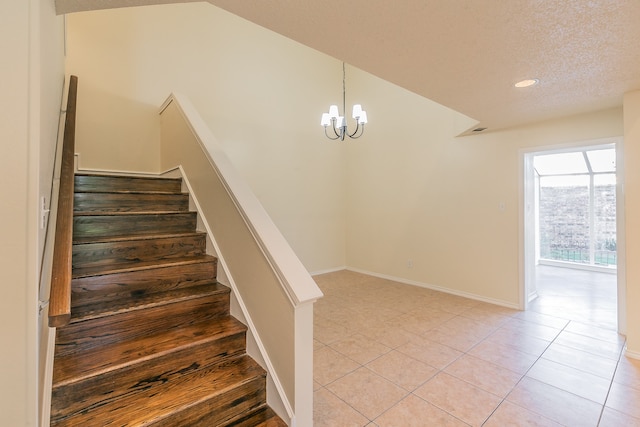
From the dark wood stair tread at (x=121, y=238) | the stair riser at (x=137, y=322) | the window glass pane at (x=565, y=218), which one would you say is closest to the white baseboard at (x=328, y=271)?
the dark wood stair tread at (x=121, y=238)

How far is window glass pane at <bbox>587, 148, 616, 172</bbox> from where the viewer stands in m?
5.36

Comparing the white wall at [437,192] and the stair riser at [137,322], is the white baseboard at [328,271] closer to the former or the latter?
the white wall at [437,192]

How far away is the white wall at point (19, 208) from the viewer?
0.86 meters

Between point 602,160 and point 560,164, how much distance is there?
67 cm

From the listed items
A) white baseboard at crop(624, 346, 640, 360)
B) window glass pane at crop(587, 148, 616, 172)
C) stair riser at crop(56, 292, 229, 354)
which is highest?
window glass pane at crop(587, 148, 616, 172)

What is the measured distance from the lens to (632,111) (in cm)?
254

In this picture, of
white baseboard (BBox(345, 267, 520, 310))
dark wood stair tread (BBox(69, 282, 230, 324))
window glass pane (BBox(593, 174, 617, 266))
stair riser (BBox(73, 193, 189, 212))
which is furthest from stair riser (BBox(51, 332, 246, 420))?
window glass pane (BBox(593, 174, 617, 266))

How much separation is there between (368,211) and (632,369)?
3776mm

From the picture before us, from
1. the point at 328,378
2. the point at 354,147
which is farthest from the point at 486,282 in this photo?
the point at 354,147

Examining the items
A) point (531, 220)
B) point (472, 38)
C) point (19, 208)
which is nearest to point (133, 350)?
point (19, 208)

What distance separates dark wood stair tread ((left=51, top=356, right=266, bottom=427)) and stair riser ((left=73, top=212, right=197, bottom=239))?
1.24m

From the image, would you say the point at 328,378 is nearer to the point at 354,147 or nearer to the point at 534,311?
the point at 534,311

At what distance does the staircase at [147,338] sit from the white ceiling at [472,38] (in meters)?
1.45

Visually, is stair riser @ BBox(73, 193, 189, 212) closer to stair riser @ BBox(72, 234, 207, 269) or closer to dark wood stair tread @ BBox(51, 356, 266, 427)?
stair riser @ BBox(72, 234, 207, 269)
